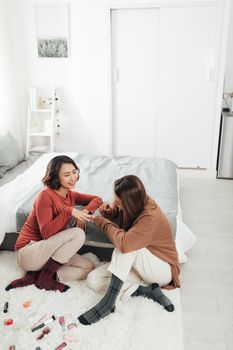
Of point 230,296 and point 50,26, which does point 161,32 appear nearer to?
point 50,26

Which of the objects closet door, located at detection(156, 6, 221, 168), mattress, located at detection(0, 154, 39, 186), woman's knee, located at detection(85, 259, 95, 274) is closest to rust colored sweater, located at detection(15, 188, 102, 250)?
woman's knee, located at detection(85, 259, 95, 274)

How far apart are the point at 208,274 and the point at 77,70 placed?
9.40ft

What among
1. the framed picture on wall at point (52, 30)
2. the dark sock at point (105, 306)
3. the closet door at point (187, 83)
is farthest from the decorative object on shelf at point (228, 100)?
the dark sock at point (105, 306)

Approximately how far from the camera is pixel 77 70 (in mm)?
3959

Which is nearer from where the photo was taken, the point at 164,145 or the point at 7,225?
the point at 7,225

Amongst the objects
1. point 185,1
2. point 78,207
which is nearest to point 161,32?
point 185,1

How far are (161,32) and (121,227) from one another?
2.69m

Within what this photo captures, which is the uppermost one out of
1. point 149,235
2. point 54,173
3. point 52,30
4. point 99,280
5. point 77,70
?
point 52,30

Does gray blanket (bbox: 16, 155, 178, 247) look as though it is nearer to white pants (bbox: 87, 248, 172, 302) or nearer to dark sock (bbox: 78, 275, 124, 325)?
white pants (bbox: 87, 248, 172, 302)

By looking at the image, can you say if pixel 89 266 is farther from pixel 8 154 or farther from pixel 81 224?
pixel 8 154

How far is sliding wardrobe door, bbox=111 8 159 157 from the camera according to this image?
3.77m

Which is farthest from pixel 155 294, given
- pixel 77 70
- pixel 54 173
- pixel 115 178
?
pixel 77 70

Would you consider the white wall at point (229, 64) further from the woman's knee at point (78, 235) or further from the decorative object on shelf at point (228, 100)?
the woman's knee at point (78, 235)

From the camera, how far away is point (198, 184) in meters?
3.82
